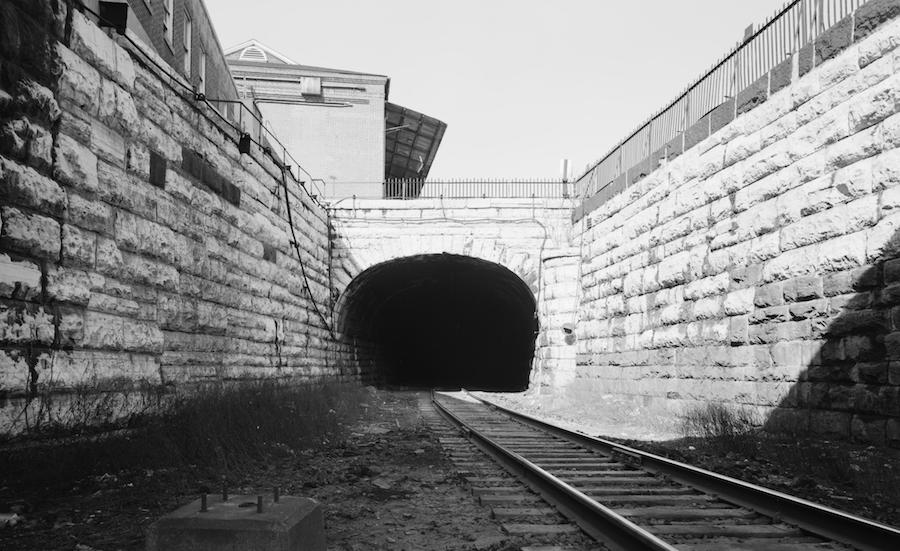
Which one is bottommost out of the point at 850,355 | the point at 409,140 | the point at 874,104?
the point at 850,355

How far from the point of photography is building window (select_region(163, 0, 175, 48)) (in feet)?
30.4

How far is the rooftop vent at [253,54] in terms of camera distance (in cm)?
2866

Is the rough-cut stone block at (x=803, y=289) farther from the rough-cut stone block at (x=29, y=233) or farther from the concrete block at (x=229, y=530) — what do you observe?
the rough-cut stone block at (x=29, y=233)

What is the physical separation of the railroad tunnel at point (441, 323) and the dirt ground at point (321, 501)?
1271cm

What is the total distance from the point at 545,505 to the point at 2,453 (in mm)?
3746

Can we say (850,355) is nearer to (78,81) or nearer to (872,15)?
(872,15)

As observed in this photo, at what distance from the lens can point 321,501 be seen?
526 centimetres

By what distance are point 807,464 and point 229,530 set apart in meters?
5.34

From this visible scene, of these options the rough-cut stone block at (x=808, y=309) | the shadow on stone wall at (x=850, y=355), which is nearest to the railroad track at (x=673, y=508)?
the shadow on stone wall at (x=850, y=355)

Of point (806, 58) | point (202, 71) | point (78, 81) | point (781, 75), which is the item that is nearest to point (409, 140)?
point (202, 71)

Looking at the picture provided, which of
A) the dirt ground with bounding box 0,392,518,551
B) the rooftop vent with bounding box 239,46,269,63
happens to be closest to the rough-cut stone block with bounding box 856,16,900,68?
the dirt ground with bounding box 0,392,518,551

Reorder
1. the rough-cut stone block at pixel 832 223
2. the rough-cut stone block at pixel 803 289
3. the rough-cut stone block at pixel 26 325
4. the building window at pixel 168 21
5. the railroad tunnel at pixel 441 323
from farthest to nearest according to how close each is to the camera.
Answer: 1. the railroad tunnel at pixel 441 323
2. the building window at pixel 168 21
3. the rough-cut stone block at pixel 803 289
4. the rough-cut stone block at pixel 832 223
5. the rough-cut stone block at pixel 26 325

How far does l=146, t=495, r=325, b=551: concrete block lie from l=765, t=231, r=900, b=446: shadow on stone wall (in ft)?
19.0

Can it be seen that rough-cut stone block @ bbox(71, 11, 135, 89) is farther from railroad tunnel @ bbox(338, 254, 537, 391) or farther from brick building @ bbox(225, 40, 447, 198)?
brick building @ bbox(225, 40, 447, 198)
